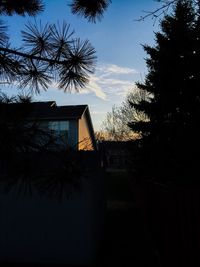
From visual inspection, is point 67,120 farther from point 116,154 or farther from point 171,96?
point 116,154

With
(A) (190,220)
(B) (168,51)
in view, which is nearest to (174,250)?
(A) (190,220)

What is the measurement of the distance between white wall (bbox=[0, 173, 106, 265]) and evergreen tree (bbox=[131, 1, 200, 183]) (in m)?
5.04

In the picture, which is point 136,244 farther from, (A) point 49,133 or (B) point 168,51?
(B) point 168,51

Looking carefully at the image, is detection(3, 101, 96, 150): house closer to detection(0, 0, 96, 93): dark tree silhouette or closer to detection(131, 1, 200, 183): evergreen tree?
detection(0, 0, 96, 93): dark tree silhouette

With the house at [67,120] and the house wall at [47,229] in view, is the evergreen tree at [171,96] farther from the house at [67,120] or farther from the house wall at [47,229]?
the house wall at [47,229]

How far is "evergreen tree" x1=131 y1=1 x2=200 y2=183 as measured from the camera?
11.6 metres

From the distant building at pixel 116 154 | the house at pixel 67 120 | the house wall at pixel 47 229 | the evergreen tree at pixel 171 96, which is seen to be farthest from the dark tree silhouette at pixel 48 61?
the distant building at pixel 116 154

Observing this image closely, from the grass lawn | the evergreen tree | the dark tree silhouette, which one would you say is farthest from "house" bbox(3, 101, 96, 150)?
the evergreen tree

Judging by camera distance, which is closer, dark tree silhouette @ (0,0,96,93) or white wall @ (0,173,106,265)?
dark tree silhouette @ (0,0,96,93)

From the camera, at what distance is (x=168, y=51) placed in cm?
1358

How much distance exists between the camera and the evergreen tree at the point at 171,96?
1155 centimetres

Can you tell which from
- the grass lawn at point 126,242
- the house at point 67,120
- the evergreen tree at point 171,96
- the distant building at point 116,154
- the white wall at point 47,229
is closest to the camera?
the house at point 67,120

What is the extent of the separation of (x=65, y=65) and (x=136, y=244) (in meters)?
5.62

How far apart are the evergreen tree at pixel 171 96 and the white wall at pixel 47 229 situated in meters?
5.04
